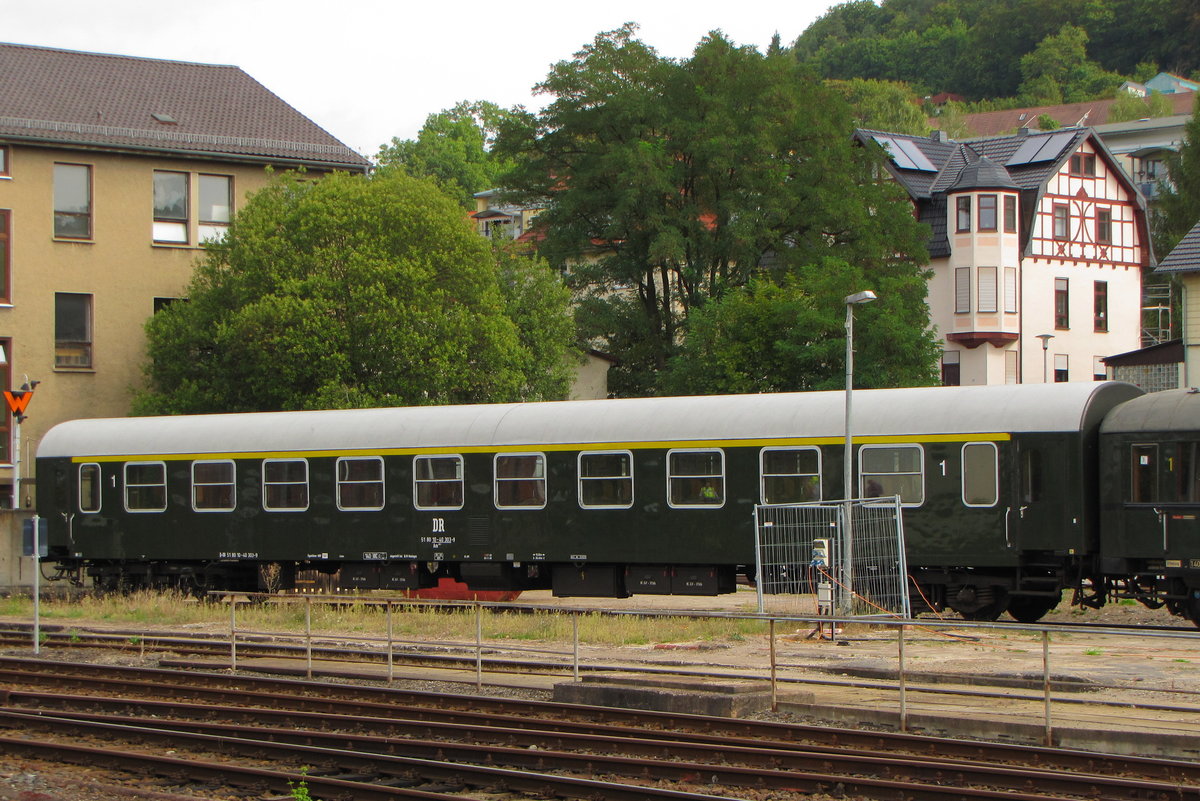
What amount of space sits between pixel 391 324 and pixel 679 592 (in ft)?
42.8

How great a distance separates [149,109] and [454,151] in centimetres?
6515

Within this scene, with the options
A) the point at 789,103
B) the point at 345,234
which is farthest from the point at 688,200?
the point at 345,234

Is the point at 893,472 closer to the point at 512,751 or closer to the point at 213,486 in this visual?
the point at 512,751

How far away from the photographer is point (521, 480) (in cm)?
2464

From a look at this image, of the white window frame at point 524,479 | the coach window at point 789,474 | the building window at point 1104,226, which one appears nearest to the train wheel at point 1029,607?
the coach window at point 789,474

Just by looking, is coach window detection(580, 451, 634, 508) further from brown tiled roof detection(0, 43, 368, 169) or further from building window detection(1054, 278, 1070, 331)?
building window detection(1054, 278, 1070, 331)

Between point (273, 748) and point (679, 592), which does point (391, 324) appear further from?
point (273, 748)

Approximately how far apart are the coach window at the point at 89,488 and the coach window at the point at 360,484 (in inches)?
213

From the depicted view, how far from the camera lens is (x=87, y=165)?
4241 centimetres

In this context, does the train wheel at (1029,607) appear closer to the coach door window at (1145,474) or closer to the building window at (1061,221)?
the coach door window at (1145,474)

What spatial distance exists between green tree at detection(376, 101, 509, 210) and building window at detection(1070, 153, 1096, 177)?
48.2m

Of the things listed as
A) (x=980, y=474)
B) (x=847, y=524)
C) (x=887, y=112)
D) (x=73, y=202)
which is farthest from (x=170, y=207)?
(x=887, y=112)

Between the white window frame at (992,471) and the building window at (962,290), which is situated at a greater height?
the building window at (962,290)

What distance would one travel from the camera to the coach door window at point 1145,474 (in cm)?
2047
